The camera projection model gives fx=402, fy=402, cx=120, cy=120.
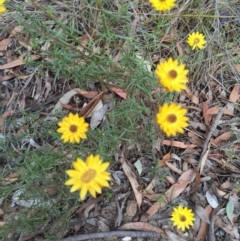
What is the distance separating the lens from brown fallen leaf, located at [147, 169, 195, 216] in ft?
7.41

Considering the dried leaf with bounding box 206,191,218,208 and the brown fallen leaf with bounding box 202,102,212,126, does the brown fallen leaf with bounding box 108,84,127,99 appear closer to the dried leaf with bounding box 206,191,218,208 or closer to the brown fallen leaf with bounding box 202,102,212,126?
the brown fallen leaf with bounding box 202,102,212,126

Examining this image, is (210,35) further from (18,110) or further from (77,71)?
(18,110)

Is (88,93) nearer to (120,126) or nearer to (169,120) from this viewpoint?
(120,126)

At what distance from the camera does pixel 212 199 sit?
2.34 m

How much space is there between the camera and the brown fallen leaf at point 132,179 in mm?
2266

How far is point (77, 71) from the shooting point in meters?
2.18

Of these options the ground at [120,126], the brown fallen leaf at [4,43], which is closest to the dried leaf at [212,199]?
the ground at [120,126]

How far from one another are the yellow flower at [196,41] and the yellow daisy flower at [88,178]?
1.23 meters

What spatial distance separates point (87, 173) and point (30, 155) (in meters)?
0.72

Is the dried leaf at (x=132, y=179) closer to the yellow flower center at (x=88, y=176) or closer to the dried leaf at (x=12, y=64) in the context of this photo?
the yellow flower center at (x=88, y=176)

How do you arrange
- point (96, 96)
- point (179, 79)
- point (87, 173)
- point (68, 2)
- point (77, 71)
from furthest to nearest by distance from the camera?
point (68, 2), point (96, 96), point (77, 71), point (179, 79), point (87, 173)

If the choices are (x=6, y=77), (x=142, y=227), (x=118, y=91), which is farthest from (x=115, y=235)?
(x=6, y=77)

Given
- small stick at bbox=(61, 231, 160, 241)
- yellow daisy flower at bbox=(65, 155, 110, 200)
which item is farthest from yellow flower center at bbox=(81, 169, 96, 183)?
small stick at bbox=(61, 231, 160, 241)

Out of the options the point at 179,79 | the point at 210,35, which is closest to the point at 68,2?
the point at 210,35
